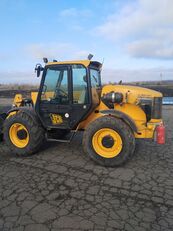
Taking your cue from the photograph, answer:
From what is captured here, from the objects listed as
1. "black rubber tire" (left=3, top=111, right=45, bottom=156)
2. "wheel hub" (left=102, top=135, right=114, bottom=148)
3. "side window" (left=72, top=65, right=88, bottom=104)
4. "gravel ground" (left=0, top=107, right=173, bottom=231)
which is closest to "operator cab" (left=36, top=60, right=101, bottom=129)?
"side window" (left=72, top=65, right=88, bottom=104)

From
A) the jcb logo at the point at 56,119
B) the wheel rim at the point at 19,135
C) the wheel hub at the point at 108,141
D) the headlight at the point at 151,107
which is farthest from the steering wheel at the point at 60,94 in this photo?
the headlight at the point at 151,107

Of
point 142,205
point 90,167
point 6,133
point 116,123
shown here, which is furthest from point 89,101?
point 142,205

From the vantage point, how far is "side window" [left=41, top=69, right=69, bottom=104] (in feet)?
21.0

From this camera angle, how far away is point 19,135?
6.74m

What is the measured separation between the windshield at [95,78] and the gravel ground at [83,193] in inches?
71.1

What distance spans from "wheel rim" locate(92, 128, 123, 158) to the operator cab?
660 mm

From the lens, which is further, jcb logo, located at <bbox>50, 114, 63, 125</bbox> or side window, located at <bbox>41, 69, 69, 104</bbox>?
jcb logo, located at <bbox>50, 114, 63, 125</bbox>

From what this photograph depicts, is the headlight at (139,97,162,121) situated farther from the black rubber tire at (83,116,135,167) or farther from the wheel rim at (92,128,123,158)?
the wheel rim at (92,128,123,158)

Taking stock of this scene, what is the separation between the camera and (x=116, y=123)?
5789 millimetres

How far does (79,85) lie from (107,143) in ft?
5.02

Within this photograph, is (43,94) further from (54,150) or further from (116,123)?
(116,123)

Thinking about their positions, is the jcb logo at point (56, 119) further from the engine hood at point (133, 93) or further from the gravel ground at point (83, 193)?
the engine hood at point (133, 93)

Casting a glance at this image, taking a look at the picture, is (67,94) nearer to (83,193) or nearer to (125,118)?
(125,118)

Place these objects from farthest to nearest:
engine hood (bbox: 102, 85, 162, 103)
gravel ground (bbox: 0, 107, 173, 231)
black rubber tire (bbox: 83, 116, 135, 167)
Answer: engine hood (bbox: 102, 85, 162, 103), black rubber tire (bbox: 83, 116, 135, 167), gravel ground (bbox: 0, 107, 173, 231)
